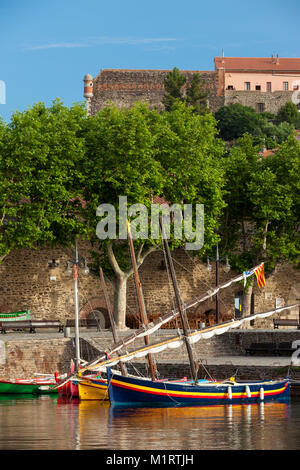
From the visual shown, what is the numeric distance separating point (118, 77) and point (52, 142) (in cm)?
6112

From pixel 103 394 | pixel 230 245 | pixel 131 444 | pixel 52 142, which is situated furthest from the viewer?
pixel 230 245

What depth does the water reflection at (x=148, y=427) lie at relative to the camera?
68.9 feet

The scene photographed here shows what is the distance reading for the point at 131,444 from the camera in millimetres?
20922

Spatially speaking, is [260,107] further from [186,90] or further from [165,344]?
[165,344]

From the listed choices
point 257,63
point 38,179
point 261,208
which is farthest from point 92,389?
point 257,63

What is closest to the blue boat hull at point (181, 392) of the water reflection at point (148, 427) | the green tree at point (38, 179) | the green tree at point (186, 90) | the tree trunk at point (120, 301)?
the water reflection at point (148, 427)

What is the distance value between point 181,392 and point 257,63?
3724 inches

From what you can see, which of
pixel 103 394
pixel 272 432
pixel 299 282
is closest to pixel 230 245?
pixel 299 282

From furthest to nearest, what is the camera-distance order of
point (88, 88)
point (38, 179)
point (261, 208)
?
point (88, 88)
point (261, 208)
point (38, 179)

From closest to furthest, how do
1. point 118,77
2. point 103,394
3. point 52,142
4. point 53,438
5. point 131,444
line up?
point 131,444
point 53,438
point 103,394
point 52,142
point 118,77

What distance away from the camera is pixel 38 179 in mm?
41062

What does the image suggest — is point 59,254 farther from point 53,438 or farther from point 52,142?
point 53,438

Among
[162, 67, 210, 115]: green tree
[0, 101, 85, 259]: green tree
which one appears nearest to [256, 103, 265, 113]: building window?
[162, 67, 210, 115]: green tree

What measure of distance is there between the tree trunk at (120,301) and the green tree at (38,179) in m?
2.78
